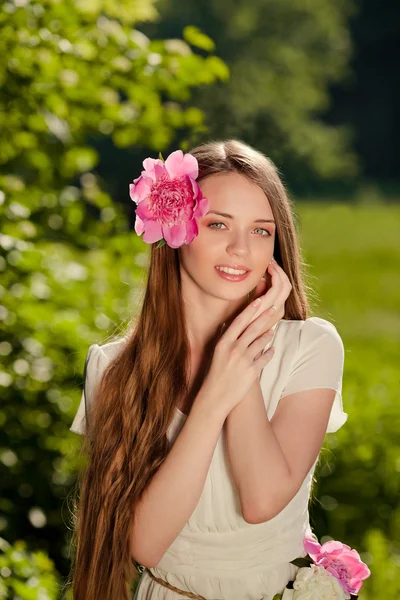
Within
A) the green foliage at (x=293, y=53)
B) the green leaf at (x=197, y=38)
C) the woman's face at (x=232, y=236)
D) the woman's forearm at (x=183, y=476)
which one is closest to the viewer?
the woman's forearm at (x=183, y=476)

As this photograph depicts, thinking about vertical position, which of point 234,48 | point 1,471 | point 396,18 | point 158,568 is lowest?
point 1,471

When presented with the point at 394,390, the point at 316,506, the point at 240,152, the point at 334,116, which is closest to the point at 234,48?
the point at 334,116

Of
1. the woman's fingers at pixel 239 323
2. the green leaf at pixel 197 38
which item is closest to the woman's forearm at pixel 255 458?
the woman's fingers at pixel 239 323

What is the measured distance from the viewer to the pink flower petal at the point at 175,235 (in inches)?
70.6

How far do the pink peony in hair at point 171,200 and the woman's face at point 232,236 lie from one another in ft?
0.15

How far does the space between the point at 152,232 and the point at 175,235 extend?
0.06 meters

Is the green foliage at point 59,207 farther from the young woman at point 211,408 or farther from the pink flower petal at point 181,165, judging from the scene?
the pink flower petal at point 181,165

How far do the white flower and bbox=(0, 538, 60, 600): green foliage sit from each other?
3.38 ft

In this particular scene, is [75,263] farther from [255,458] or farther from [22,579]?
[255,458]

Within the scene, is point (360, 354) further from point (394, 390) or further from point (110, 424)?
point (110, 424)

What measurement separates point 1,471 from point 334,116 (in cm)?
1373

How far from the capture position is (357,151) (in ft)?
52.4

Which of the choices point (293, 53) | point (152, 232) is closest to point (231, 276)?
point (152, 232)

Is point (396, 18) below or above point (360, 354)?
above
